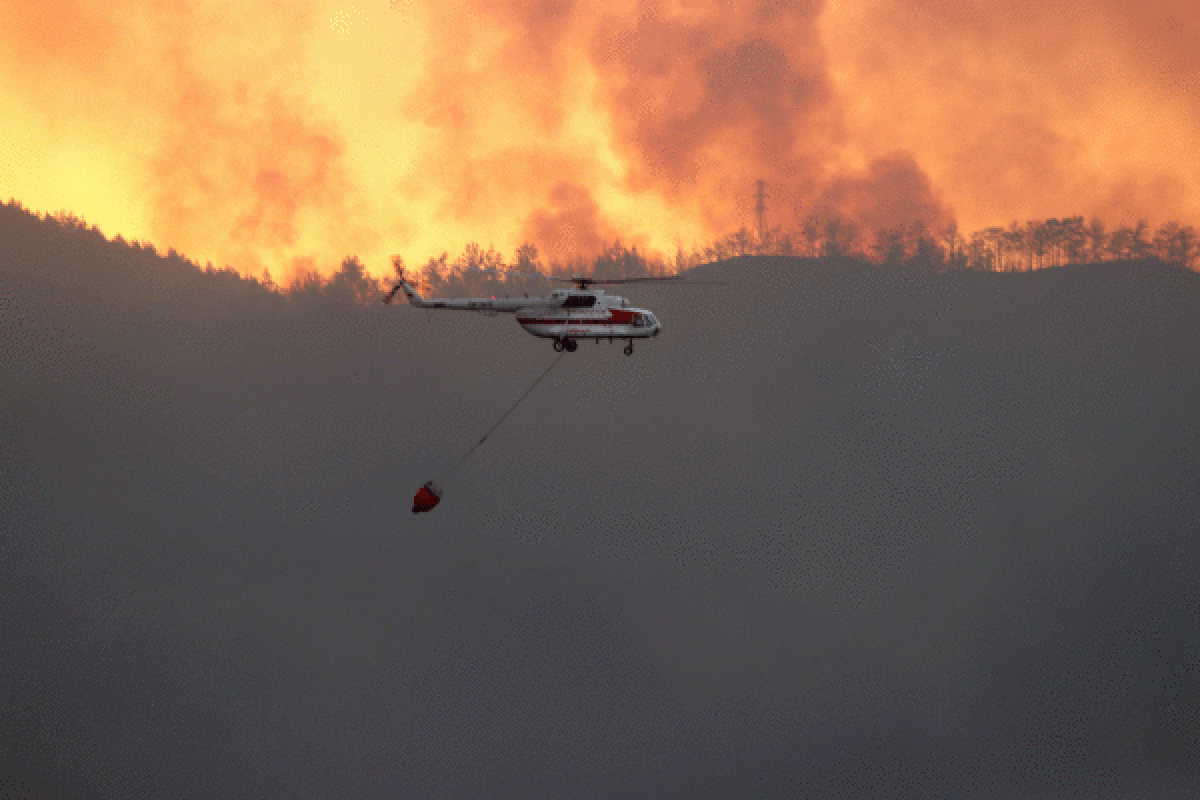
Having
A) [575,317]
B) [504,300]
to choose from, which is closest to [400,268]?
[504,300]

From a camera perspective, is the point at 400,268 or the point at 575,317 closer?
the point at 575,317

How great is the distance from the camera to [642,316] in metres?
94.1

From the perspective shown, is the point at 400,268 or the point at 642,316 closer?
the point at 642,316

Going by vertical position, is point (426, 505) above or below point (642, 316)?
below

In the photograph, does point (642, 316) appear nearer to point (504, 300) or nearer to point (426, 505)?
point (504, 300)

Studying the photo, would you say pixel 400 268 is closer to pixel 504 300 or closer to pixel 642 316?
pixel 504 300

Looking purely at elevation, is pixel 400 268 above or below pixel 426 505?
above

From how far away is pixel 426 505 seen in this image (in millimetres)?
91000

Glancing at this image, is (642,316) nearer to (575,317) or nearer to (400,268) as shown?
(575,317)

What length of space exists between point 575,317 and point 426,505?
20379 millimetres

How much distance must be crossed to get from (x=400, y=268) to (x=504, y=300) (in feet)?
38.5

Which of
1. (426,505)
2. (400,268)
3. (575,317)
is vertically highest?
(400,268)

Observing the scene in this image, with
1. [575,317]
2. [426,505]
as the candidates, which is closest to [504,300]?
[575,317]

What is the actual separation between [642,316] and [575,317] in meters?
5.77
